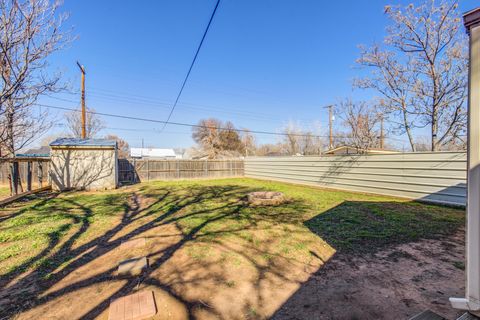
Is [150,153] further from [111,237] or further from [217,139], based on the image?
[111,237]

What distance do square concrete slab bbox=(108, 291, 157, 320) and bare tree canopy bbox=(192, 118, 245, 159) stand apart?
2484 centimetres

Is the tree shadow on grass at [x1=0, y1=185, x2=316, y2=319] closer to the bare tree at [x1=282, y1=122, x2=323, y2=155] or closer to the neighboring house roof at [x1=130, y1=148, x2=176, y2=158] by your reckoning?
the bare tree at [x1=282, y1=122, x2=323, y2=155]

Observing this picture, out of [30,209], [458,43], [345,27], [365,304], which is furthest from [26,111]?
[458,43]

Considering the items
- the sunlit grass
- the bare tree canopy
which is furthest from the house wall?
the bare tree canopy

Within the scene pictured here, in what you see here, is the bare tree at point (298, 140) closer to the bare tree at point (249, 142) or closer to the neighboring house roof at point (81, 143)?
the bare tree at point (249, 142)

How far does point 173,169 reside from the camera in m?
13.7

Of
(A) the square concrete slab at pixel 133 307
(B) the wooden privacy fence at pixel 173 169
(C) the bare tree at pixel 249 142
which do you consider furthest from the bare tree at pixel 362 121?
(C) the bare tree at pixel 249 142

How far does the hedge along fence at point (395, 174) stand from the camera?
5.70 metres

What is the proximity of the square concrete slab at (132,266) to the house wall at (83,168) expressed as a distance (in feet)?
27.2

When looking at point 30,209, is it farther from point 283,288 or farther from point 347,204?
point 347,204

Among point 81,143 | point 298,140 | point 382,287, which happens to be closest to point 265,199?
point 382,287

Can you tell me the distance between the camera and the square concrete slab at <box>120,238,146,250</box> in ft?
10.6

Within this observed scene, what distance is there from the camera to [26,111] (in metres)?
5.62

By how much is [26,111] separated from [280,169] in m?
10.6
